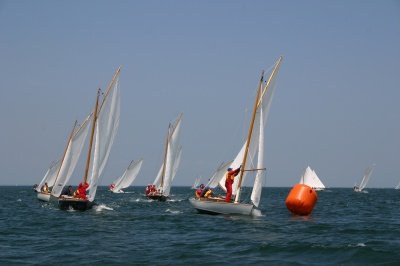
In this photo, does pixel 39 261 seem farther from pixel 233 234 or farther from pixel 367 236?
pixel 367 236

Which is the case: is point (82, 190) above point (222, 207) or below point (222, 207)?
above

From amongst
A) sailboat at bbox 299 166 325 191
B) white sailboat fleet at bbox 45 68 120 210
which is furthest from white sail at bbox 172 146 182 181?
sailboat at bbox 299 166 325 191

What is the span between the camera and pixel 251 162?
41969 mm

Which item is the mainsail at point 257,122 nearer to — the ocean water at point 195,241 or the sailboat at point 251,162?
the sailboat at point 251,162

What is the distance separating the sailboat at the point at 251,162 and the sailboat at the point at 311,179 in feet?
313

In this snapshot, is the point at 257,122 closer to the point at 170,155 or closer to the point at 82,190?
the point at 82,190

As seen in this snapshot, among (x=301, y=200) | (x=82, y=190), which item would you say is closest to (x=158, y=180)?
(x=82, y=190)

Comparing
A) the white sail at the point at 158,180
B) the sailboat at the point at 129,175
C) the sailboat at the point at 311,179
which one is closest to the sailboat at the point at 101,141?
the white sail at the point at 158,180

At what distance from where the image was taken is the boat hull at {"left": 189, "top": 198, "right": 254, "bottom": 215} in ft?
127

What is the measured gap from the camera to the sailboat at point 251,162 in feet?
128

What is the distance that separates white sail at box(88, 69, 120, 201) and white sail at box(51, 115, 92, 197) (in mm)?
7972

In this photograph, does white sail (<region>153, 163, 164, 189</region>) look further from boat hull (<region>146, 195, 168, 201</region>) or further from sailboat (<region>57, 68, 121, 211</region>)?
sailboat (<region>57, 68, 121, 211</region>)

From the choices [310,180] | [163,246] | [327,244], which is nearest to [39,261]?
[163,246]

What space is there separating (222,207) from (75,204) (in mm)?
11640
